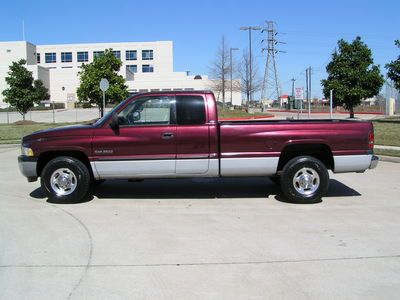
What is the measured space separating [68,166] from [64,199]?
0.57m

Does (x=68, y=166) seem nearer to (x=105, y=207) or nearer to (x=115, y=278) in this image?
(x=105, y=207)

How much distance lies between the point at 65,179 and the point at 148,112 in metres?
1.78

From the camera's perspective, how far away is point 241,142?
7.36m

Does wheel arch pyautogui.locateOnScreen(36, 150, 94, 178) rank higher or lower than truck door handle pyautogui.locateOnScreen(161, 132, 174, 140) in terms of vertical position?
lower

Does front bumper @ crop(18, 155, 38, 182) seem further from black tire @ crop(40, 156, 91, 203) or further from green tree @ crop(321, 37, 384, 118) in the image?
green tree @ crop(321, 37, 384, 118)

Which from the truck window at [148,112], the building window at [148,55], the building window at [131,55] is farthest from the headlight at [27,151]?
the building window at [148,55]

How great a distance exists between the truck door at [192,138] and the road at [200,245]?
67 cm

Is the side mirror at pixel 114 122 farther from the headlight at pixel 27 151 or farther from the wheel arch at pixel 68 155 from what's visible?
the headlight at pixel 27 151

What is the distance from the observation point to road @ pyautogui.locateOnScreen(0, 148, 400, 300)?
4.18m

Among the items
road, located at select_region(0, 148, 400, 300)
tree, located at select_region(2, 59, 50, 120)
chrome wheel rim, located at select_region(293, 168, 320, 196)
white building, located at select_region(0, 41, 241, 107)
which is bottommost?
road, located at select_region(0, 148, 400, 300)

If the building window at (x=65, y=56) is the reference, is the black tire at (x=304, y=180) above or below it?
below

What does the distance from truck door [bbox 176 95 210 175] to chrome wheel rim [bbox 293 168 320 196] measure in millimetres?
1531

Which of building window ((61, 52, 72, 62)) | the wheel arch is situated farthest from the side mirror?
building window ((61, 52, 72, 62))

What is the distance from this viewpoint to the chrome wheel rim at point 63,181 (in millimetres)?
7523
